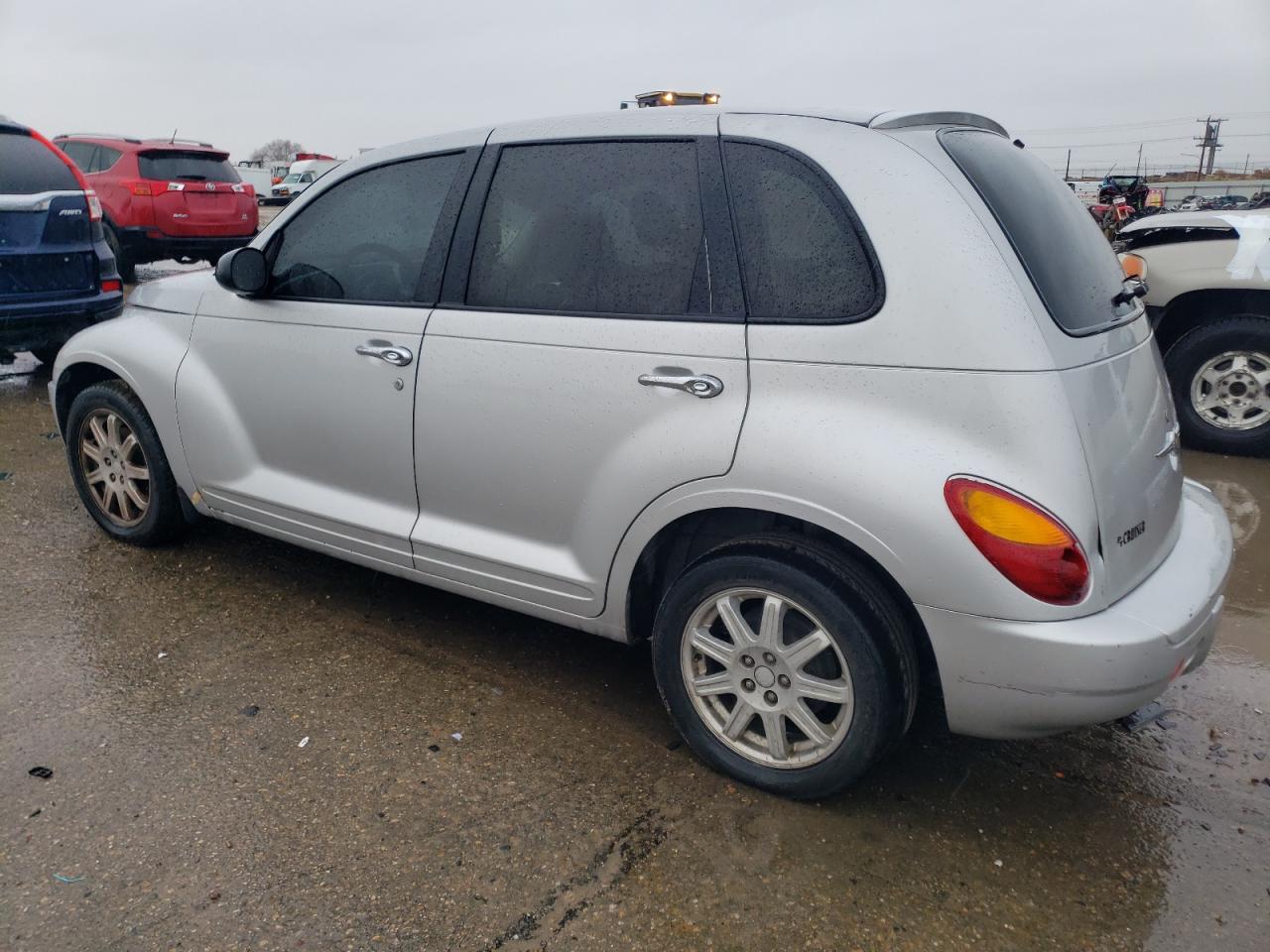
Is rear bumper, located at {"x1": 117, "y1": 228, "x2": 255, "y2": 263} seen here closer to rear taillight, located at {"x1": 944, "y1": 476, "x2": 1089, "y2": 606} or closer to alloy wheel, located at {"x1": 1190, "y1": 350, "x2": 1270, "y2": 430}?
alloy wheel, located at {"x1": 1190, "y1": 350, "x2": 1270, "y2": 430}

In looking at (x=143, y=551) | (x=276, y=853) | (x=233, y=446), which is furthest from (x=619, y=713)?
(x=143, y=551)

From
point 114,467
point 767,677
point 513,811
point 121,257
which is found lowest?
point 513,811

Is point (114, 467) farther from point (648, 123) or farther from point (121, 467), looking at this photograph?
point (648, 123)

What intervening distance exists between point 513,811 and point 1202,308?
5.41m

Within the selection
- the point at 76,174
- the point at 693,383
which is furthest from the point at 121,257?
the point at 693,383

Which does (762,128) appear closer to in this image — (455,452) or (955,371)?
(955,371)

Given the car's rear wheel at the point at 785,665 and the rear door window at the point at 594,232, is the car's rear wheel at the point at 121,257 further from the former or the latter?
the car's rear wheel at the point at 785,665

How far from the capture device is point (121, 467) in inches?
162

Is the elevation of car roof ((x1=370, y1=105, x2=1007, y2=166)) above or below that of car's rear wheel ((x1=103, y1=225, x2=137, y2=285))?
above

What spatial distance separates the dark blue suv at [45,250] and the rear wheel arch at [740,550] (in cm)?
523

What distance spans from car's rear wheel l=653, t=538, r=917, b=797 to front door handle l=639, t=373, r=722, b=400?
1.34 ft

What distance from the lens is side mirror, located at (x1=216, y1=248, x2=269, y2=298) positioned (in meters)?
3.42

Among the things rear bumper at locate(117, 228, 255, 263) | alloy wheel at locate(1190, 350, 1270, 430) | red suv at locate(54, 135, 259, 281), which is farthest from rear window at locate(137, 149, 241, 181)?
alloy wheel at locate(1190, 350, 1270, 430)

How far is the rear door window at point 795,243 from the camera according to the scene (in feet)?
7.95
